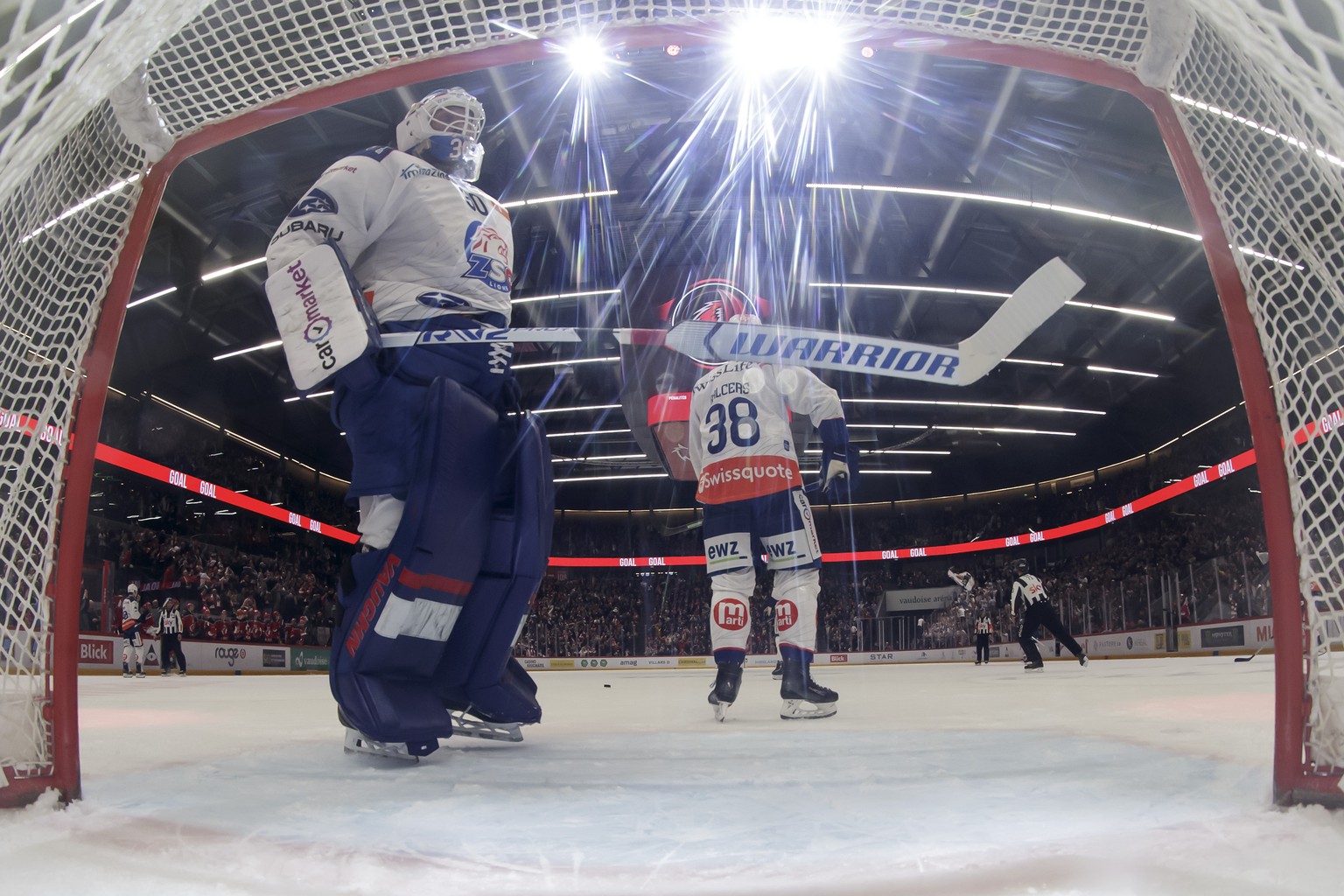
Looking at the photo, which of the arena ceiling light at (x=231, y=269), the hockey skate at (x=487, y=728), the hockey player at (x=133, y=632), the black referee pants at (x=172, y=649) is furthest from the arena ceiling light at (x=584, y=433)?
the hockey skate at (x=487, y=728)

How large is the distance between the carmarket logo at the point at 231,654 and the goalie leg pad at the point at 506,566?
11649 mm

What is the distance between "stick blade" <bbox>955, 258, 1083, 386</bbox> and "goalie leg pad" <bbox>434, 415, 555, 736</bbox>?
1.05 metres

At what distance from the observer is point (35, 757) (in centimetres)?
114

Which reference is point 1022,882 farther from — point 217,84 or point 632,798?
point 217,84

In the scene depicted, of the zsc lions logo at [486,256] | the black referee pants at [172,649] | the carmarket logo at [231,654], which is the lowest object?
the carmarket logo at [231,654]

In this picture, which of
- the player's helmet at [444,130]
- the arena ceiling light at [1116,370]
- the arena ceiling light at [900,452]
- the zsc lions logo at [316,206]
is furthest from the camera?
the arena ceiling light at [900,452]

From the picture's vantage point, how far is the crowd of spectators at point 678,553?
12.4 metres

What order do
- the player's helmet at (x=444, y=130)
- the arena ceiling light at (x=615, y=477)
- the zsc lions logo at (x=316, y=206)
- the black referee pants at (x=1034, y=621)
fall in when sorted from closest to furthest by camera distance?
the zsc lions logo at (x=316, y=206) < the player's helmet at (x=444, y=130) < the black referee pants at (x=1034, y=621) < the arena ceiling light at (x=615, y=477)

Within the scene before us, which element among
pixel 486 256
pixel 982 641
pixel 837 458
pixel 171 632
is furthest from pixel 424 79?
pixel 982 641

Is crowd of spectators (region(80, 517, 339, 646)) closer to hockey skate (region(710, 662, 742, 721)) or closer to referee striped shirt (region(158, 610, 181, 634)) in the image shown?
referee striped shirt (region(158, 610, 181, 634))

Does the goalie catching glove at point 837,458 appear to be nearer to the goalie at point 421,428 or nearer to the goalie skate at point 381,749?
the goalie at point 421,428

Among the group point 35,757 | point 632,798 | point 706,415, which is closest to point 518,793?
point 632,798

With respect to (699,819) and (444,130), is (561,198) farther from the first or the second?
(699,819)

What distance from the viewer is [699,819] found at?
1.08m
